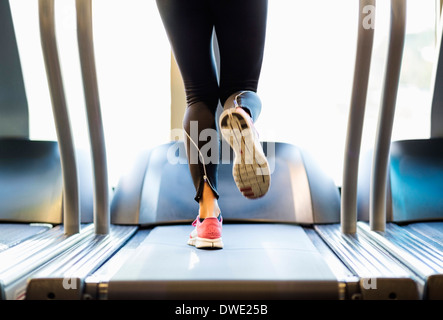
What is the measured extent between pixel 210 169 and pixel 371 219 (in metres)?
0.74

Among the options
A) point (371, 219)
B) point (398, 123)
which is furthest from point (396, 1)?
point (398, 123)

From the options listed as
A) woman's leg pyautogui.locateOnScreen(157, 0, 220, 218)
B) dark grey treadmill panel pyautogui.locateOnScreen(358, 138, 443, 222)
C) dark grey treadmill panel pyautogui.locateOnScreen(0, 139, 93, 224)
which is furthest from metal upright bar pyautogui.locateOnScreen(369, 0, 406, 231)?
dark grey treadmill panel pyautogui.locateOnScreen(0, 139, 93, 224)

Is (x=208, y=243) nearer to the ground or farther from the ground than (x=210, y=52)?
nearer to the ground

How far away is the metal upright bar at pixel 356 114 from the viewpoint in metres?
1.18

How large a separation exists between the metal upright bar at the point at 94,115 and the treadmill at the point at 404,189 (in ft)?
3.28

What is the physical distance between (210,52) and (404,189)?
1149mm

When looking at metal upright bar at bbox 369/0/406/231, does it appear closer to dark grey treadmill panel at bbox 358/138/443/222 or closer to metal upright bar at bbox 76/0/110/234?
dark grey treadmill panel at bbox 358/138/443/222

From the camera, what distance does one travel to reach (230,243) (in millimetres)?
1176

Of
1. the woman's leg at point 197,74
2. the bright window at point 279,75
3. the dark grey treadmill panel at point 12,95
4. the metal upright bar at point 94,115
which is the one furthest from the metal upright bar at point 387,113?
the dark grey treadmill panel at point 12,95

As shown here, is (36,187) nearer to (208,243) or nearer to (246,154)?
(208,243)

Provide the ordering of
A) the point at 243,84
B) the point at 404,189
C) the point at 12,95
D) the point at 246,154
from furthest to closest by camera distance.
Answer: the point at 12,95
the point at 404,189
the point at 243,84
the point at 246,154

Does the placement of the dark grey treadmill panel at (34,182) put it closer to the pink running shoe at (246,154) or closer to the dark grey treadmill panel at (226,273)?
the dark grey treadmill panel at (226,273)

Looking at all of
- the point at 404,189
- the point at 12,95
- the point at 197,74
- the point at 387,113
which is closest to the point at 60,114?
the point at 197,74

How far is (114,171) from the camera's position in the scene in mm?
2246
